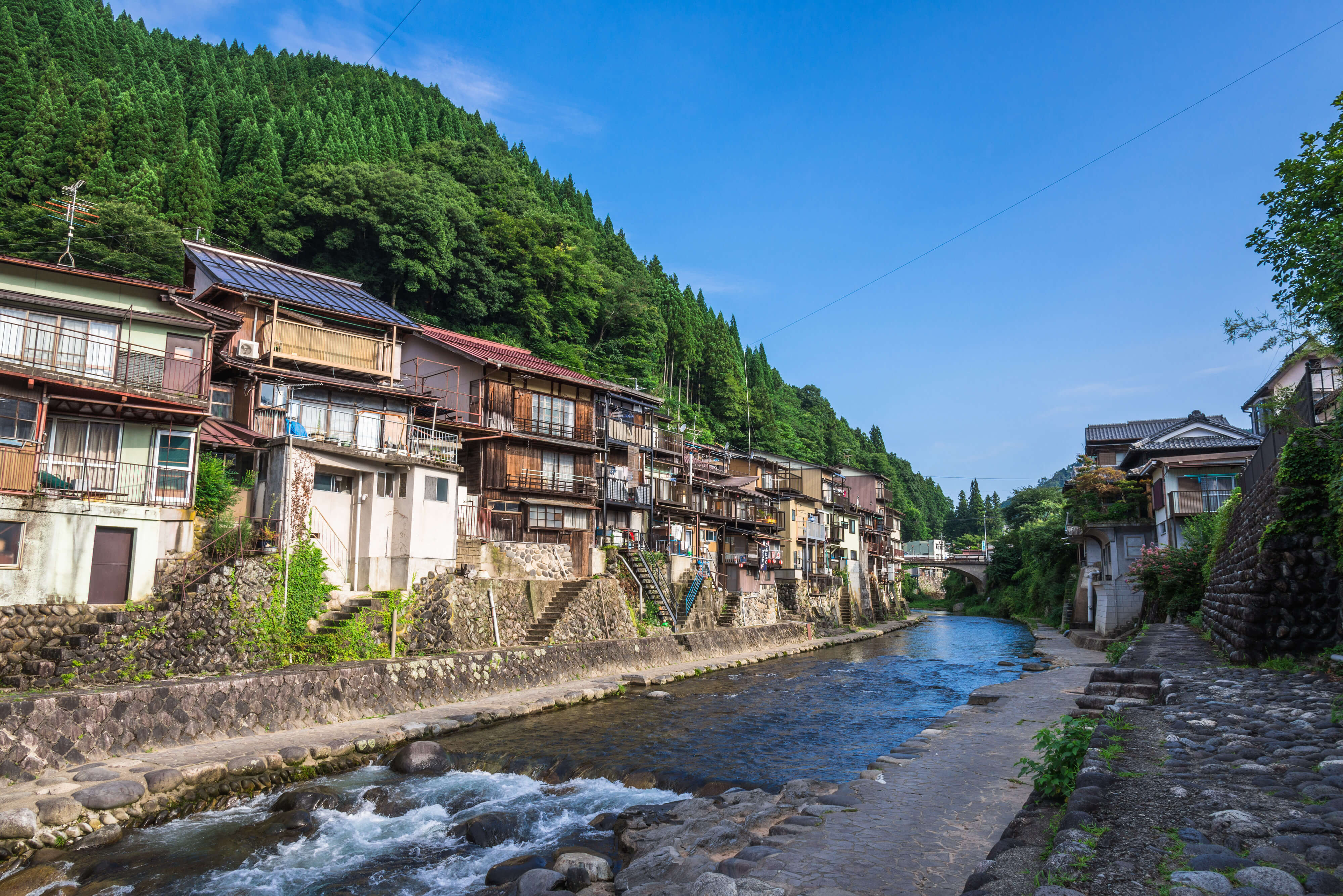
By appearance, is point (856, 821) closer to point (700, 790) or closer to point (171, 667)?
point (700, 790)

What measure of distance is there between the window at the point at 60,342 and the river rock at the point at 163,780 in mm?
11781

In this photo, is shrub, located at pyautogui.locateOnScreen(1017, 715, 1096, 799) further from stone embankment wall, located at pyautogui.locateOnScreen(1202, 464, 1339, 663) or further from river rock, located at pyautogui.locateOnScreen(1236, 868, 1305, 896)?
stone embankment wall, located at pyautogui.locateOnScreen(1202, 464, 1339, 663)

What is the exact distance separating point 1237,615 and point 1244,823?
502 inches

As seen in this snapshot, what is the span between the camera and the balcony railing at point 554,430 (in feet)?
114

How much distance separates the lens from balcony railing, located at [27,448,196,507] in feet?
61.1

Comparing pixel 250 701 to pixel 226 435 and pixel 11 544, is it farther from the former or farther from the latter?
pixel 226 435

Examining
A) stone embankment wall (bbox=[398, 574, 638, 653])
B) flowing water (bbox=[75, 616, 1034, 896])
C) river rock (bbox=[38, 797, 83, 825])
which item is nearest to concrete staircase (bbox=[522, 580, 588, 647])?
stone embankment wall (bbox=[398, 574, 638, 653])

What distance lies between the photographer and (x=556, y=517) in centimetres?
3544

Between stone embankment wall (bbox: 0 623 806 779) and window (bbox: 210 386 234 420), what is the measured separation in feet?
38.5

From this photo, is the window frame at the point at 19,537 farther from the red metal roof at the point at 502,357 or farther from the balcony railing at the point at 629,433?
the balcony railing at the point at 629,433

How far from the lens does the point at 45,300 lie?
1986 centimetres

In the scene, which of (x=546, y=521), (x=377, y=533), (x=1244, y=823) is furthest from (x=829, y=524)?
(x=1244, y=823)

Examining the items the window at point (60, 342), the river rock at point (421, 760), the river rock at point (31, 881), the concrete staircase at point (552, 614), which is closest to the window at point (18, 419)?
the window at point (60, 342)

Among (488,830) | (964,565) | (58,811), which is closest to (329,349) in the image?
(58,811)
